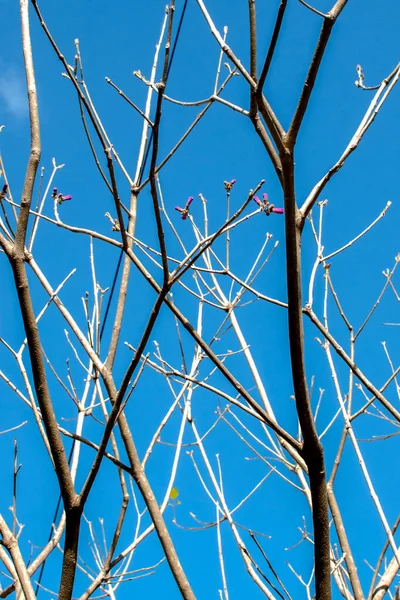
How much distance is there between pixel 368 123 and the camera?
1.76m

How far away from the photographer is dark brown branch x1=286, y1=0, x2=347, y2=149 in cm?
141

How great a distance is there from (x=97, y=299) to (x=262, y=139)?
59.4 inches

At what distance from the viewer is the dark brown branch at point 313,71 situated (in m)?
1.41

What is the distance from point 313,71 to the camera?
1.46 meters

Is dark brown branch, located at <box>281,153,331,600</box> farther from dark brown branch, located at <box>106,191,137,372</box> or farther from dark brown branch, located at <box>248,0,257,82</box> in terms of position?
dark brown branch, located at <box>106,191,137,372</box>

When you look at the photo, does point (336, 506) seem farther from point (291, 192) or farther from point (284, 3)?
point (284, 3)

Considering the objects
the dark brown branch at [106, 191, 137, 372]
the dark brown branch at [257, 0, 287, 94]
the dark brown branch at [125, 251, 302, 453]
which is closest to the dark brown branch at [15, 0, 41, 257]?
the dark brown branch at [125, 251, 302, 453]

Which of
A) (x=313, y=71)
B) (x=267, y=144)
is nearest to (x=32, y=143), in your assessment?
(x=267, y=144)

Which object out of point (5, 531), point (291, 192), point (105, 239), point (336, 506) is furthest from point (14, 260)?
point (336, 506)

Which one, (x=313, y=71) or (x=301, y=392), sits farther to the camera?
(x=301, y=392)

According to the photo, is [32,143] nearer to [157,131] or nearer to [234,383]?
[157,131]

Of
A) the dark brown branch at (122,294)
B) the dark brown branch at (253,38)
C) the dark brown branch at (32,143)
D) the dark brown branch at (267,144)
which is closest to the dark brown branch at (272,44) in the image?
the dark brown branch at (253,38)

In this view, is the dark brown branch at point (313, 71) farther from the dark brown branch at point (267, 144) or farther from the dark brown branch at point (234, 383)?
the dark brown branch at point (234, 383)

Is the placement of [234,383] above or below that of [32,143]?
below
